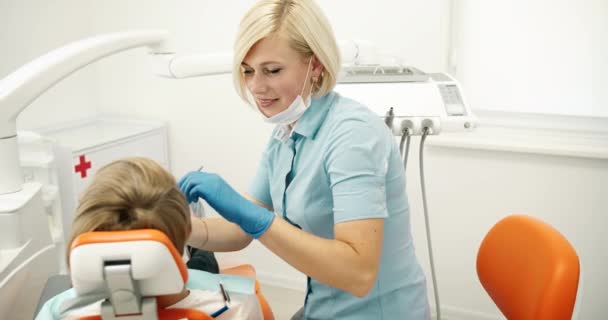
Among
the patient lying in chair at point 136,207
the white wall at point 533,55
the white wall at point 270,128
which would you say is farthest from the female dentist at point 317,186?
the white wall at point 533,55

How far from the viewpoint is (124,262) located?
718mm

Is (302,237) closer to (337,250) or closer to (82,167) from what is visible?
(337,250)

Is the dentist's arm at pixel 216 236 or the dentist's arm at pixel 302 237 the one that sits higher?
the dentist's arm at pixel 302 237

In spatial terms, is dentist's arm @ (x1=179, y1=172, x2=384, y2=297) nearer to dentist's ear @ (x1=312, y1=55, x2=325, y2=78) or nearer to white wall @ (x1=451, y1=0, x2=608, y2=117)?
dentist's ear @ (x1=312, y1=55, x2=325, y2=78)

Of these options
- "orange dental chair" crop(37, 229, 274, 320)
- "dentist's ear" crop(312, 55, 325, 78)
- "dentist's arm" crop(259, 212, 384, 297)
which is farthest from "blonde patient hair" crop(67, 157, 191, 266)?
"dentist's ear" crop(312, 55, 325, 78)

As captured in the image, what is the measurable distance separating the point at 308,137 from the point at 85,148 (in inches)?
58.0

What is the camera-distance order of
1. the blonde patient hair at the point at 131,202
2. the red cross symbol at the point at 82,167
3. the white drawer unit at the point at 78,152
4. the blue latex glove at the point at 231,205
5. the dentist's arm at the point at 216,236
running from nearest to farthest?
the blonde patient hair at the point at 131,202 < the blue latex glove at the point at 231,205 < the dentist's arm at the point at 216,236 < the white drawer unit at the point at 78,152 < the red cross symbol at the point at 82,167

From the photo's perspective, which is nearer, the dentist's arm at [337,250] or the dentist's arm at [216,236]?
the dentist's arm at [337,250]

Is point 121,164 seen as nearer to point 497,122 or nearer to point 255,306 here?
point 255,306

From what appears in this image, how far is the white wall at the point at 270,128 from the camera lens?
7.22ft

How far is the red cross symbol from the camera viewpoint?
2392 millimetres

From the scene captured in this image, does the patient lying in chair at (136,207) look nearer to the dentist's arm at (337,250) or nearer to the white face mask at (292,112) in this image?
the dentist's arm at (337,250)

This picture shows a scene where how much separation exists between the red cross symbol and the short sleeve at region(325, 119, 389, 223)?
1554 mm

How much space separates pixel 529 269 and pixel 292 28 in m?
0.70
